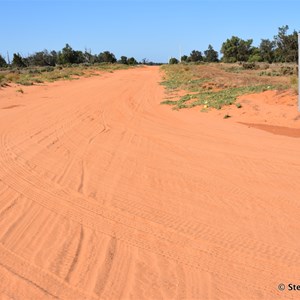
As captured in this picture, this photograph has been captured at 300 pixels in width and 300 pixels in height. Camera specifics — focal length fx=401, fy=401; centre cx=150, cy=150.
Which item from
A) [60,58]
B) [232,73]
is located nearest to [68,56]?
[60,58]

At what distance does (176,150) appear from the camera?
9312 mm

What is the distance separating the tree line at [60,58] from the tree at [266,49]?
3636 cm

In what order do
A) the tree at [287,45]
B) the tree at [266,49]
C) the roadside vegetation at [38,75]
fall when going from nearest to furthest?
the roadside vegetation at [38,75]
the tree at [287,45]
the tree at [266,49]

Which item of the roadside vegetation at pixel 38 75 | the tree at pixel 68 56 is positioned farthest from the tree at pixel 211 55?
the roadside vegetation at pixel 38 75

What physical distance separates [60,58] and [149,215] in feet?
307

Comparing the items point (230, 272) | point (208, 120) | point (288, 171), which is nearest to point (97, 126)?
point (208, 120)

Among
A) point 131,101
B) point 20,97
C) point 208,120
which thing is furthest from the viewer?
point 20,97

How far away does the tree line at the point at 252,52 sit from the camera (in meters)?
64.8

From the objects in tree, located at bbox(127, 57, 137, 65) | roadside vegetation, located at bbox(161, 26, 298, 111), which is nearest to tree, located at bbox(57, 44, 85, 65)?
tree, located at bbox(127, 57, 137, 65)

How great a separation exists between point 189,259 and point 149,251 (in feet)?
1.64

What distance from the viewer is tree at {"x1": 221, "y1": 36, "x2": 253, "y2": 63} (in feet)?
328

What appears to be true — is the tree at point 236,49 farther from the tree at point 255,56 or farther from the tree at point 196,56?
the tree at point 196,56

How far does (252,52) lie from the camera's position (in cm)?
10006

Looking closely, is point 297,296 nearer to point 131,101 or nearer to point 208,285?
point 208,285
